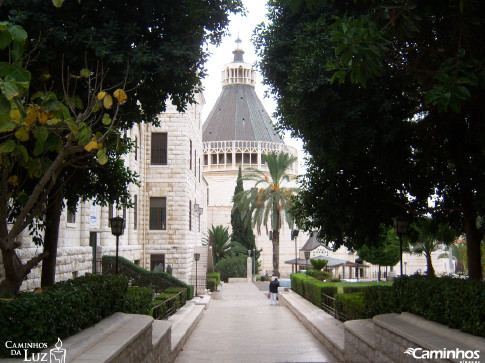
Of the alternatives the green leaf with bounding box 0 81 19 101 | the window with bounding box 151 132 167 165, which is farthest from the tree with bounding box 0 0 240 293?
the window with bounding box 151 132 167 165

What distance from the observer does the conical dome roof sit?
85.9 meters

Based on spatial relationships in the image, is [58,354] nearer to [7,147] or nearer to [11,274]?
[7,147]

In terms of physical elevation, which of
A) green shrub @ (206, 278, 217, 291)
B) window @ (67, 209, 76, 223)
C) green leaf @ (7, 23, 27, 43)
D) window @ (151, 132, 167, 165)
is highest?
window @ (151, 132, 167, 165)

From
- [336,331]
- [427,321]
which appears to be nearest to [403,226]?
[336,331]

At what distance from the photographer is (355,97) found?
11.3 metres

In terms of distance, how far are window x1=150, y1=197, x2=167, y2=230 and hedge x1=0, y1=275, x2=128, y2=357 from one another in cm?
2183

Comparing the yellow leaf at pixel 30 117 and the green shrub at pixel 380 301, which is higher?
the yellow leaf at pixel 30 117

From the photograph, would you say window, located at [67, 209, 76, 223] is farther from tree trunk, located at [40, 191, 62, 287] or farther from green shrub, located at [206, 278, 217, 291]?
green shrub, located at [206, 278, 217, 291]

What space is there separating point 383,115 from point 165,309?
8.45 metres

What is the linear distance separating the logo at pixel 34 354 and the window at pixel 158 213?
2553 cm

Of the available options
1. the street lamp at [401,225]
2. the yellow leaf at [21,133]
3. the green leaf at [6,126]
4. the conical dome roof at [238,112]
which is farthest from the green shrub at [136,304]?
the conical dome roof at [238,112]

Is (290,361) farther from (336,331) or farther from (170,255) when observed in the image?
(170,255)

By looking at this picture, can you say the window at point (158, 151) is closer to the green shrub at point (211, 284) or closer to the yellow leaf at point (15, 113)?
the green shrub at point (211, 284)

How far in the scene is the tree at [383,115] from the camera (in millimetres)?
7332
